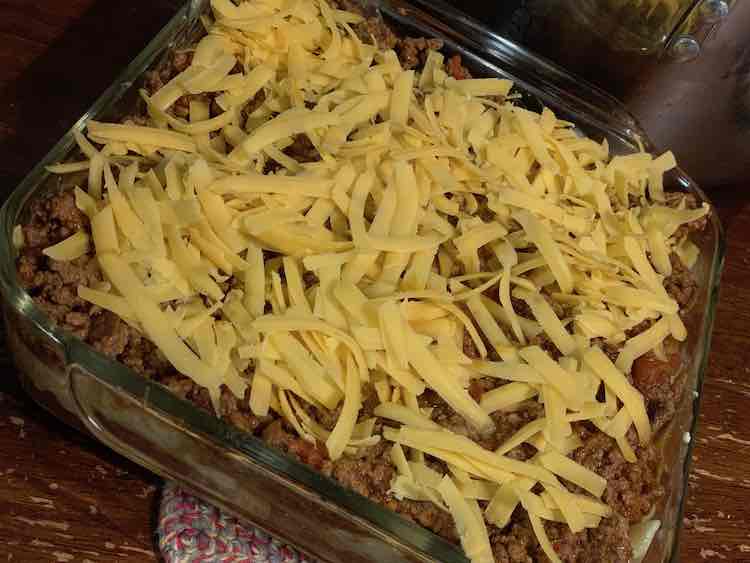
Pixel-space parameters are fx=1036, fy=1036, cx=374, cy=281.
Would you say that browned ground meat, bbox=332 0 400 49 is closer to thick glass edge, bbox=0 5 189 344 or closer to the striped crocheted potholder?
thick glass edge, bbox=0 5 189 344

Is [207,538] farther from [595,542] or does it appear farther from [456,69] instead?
[456,69]

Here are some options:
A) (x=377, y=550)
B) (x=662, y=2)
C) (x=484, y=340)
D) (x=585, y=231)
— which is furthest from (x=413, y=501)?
(x=662, y=2)

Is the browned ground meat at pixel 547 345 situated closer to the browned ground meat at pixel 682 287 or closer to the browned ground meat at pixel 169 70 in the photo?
the browned ground meat at pixel 682 287

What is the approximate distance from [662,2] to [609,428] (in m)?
0.58

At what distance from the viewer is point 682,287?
1.20m

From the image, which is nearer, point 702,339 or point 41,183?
point 41,183

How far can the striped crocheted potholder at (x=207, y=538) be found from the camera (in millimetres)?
1002

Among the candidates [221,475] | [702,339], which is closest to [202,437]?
[221,475]

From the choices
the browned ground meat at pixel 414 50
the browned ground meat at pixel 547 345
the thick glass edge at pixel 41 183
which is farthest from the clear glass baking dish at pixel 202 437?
the browned ground meat at pixel 414 50

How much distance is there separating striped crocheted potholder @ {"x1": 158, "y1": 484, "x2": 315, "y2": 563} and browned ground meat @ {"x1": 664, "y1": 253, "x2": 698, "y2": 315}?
511 mm

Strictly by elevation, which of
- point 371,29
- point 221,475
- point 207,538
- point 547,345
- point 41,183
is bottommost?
point 207,538

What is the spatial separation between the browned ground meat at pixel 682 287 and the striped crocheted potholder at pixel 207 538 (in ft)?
1.68

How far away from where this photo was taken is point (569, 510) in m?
0.91

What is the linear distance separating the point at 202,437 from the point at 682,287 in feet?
2.02
